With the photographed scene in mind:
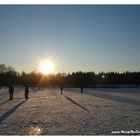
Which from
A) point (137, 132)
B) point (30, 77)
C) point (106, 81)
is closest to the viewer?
point (137, 132)

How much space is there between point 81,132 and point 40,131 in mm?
1743
